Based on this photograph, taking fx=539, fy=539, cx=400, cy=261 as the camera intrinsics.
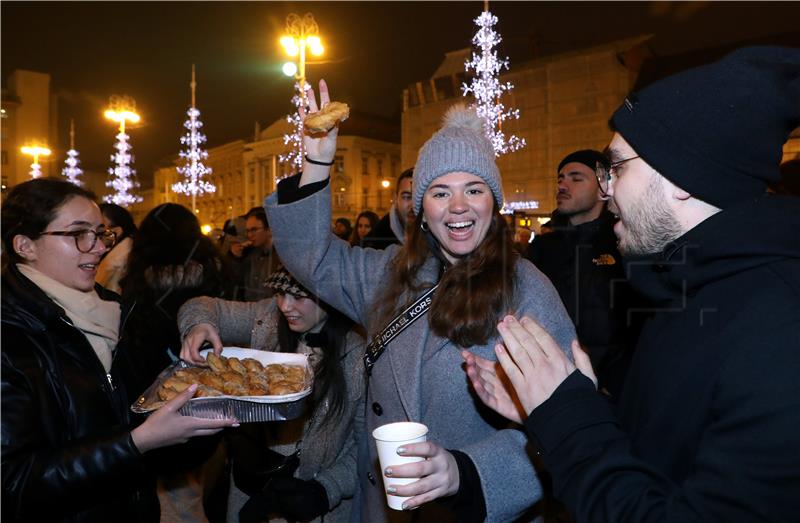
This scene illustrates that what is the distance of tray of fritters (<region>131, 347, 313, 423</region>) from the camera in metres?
2.25

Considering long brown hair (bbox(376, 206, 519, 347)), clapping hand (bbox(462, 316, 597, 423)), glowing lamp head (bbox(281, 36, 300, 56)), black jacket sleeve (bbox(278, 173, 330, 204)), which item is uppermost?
glowing lamp head (bbox(281, 36, 300, 56))

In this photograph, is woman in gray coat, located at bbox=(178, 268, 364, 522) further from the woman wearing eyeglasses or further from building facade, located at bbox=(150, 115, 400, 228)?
building facade, located at bbox=(150, 115, 400, 228)

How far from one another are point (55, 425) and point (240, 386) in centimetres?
73

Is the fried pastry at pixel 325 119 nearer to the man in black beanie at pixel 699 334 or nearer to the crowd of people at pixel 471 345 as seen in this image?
the crowd of people at pixel 471 345

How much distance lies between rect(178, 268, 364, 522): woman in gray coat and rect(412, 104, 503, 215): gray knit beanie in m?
1.00

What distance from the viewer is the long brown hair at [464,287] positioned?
2199 mm

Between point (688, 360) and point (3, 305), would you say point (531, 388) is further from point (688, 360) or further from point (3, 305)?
point (3, 305)

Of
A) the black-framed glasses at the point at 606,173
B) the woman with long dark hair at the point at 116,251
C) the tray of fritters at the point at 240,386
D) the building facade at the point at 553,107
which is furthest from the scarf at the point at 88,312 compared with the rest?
the building facade at the point at 553,107

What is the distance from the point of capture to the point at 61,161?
40.8 m

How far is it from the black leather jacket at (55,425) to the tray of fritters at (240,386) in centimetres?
19

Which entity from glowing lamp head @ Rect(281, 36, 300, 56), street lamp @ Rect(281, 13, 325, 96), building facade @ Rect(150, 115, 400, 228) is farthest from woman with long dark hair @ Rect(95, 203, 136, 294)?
building facade @ Rect(150, 115, 400, 228)

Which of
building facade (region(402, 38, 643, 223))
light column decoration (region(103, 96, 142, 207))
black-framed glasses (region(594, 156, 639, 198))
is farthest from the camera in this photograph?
building facade (region(402, 38, 643, 223))

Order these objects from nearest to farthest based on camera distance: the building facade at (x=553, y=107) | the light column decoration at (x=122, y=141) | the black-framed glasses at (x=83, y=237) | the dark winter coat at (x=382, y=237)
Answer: the black-framed glasses at (x=83, y=237) < the dark winter coat at (x=382, y=237) < the light column decoration at (x=122, y=141) < the building facade at (x=553, y=107)

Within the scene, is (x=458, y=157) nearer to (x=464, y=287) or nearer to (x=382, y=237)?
(x=464, y=287)
